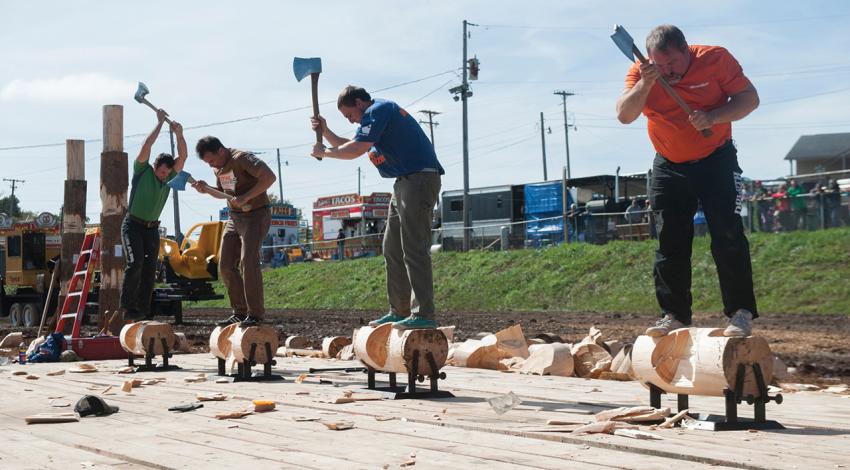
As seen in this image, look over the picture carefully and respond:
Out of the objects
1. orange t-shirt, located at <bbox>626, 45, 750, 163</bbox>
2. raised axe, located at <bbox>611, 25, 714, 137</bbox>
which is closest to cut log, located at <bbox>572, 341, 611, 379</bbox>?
orange t-shirt, located at <bbox>626, 45, 750, 163</bbox>

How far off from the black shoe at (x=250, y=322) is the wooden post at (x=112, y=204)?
154 inches

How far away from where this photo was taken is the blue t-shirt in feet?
18.5

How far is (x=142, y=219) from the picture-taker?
A: 28.3 ft

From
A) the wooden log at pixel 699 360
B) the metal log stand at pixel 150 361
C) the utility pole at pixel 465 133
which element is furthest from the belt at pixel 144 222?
the utility pole at pixel 465 133

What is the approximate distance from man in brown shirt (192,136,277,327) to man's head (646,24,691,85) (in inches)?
140

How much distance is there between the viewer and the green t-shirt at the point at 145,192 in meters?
8.51

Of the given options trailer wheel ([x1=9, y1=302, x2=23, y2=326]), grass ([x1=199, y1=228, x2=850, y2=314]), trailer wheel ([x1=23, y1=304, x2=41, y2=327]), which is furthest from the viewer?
trailer wheel ([x1=9, y1=302, x2=23, y2=326])

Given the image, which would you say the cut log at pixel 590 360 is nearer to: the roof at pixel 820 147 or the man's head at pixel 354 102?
the man's head at pixel 354 102

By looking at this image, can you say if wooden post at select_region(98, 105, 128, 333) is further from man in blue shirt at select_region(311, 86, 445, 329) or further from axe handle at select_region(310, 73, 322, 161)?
man in blue shirt at select_region(311, 86, 445, 329)

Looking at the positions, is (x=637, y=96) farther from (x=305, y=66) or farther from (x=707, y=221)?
(x=305, y=66)

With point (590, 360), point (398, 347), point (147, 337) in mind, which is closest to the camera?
point (398, 347)

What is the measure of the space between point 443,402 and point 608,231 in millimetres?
22370

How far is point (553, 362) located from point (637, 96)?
308 cm

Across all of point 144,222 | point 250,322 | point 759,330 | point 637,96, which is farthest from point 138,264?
point 759,330
